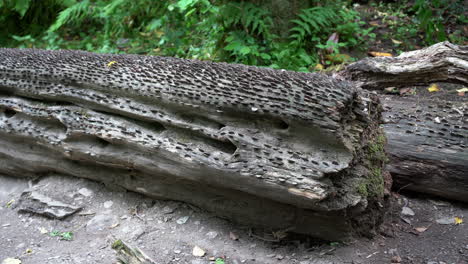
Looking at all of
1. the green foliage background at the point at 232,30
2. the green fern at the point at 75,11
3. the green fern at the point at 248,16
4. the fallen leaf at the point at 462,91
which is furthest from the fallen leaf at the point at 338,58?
the green fern at the point at 75,11

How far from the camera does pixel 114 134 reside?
3205 mm

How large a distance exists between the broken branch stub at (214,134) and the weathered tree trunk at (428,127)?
0.51 m

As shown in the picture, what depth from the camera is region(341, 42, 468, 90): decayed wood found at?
11.5 ft

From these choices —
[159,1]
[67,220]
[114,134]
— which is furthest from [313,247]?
[159,1]

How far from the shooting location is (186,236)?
10.2 ft

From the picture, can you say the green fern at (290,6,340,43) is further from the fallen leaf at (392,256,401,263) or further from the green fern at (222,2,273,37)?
the fallen leaf at (392,256,401,263)

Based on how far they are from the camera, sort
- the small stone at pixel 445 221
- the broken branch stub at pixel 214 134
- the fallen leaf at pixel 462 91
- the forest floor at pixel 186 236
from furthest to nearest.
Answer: the fallen leaf at pixel 462 91
the small stone at pixel 445 221
the forest floor at pixel 186 236
the broken branch stub at pixel 214 134

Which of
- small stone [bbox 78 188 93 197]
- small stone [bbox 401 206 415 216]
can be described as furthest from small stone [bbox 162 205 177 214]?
small stone [bbox 401 206 415 216]

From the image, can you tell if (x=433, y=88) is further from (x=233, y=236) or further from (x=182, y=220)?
(x=182, y=220)

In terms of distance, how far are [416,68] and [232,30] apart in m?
2.51

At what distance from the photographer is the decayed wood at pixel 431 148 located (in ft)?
10.9

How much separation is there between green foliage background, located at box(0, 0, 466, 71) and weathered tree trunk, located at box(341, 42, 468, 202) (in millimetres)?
1406

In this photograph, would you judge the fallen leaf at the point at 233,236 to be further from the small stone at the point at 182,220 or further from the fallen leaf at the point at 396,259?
the fallen leaf at the point at 396,259

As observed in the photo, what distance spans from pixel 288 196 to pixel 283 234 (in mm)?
440
